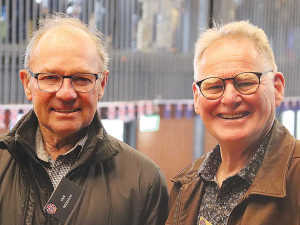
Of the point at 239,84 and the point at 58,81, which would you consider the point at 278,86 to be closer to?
the point at 239,84

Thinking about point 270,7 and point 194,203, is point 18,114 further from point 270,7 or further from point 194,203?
point 270,7

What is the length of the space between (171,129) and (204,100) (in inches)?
137

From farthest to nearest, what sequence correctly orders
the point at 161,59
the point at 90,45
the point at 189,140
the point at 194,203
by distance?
the point at 189,140 < the point at 161,59 < the point at 90,45 < the point at 194,203

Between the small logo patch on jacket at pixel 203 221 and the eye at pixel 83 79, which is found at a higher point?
the eye at pixel 83 79

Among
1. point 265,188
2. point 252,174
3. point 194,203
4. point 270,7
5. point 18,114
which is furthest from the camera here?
point 270,7

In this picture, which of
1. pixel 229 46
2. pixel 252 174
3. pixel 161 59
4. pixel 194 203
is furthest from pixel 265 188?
pixel 161 59

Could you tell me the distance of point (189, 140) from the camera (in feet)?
17.4

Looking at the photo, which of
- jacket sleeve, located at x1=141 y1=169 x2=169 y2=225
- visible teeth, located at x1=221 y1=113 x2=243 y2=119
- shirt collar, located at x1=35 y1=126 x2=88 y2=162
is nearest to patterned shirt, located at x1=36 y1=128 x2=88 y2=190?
shirt collar, located at x1=35 y1=126 x2=88 y2=162

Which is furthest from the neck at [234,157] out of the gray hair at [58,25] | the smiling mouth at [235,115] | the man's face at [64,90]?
the gray hair at [58,25]

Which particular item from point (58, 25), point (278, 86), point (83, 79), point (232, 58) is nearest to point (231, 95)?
point (232, 58)

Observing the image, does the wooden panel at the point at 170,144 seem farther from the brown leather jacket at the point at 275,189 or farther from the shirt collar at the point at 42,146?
the brown leather jacket at the point at 275,189

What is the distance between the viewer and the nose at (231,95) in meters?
1.64

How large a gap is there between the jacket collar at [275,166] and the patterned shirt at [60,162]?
33.5 inches

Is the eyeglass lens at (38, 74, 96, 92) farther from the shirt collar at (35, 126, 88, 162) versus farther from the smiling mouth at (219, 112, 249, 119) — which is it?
the smiling mouth at (219, 112, 249, 119)
